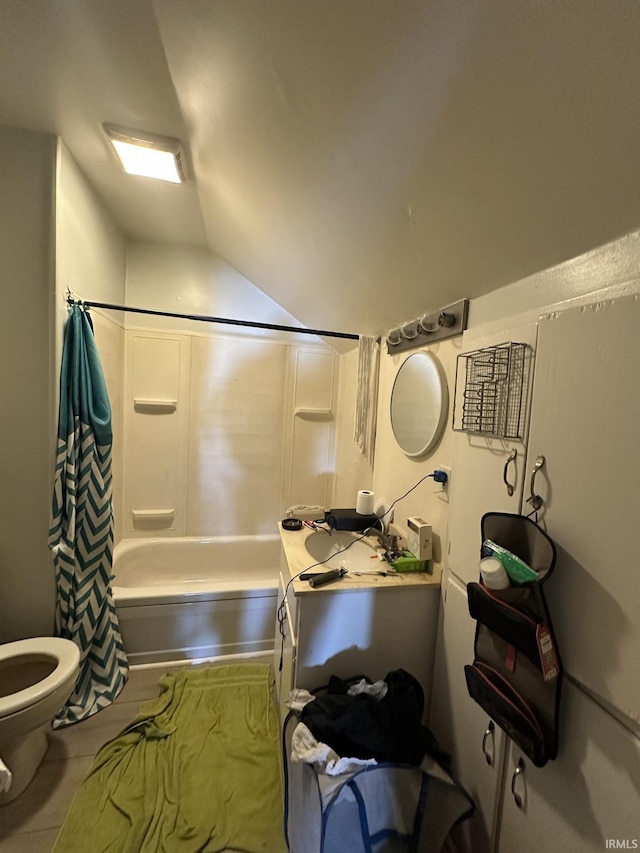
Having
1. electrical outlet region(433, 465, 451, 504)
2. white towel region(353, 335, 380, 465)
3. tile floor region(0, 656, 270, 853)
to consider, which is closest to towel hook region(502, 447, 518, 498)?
electrical outlet region(433, 465, 451, 504)

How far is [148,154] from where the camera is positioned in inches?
61.4

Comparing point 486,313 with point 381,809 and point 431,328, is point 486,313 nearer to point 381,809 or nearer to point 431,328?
point 431,328

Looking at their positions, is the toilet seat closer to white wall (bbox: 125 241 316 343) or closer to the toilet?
the toilet

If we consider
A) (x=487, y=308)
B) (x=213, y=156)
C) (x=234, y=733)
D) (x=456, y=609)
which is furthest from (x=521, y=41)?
(x=234, y=733)

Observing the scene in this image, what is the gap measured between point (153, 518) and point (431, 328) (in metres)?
2.34

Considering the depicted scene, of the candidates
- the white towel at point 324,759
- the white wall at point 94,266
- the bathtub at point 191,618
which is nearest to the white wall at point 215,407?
the white wall at point 94,266

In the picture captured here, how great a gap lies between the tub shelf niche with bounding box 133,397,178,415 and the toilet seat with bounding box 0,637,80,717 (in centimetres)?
148

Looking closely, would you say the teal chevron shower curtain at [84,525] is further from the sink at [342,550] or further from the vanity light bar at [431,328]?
the vanity light bar at [431,328]

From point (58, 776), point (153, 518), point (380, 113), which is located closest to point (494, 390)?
point (380, 113)

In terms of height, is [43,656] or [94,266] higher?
[94,266]

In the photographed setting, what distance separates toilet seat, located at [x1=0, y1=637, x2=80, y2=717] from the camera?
1195 millimetres

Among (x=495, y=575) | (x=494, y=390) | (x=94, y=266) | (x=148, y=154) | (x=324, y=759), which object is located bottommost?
(x=324, y=759)

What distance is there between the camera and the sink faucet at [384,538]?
5.29 feet

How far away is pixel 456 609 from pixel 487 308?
1049mm
